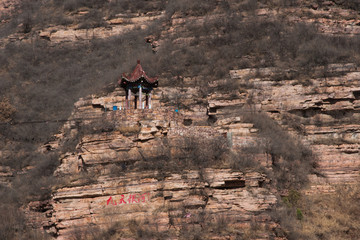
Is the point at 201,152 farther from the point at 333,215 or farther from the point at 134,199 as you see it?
the point at 333,215

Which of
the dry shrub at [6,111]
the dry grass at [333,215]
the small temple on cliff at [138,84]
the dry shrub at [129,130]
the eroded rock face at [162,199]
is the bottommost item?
the dry grass at [333,215]

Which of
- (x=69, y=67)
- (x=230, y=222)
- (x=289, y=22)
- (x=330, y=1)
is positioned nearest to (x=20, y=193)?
(x=230, y=222)

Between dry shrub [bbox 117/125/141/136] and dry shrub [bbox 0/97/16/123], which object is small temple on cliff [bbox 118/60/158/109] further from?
dry shrub [bbox 0/97/16/123]

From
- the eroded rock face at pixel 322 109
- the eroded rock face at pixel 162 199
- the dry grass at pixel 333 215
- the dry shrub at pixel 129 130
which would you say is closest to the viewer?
the eroded rock face at pixel 162 199

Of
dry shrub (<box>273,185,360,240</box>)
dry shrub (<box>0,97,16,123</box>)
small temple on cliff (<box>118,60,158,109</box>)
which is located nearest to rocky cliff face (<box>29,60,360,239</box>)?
dry shrub (<box>273,185,360,240</box>)

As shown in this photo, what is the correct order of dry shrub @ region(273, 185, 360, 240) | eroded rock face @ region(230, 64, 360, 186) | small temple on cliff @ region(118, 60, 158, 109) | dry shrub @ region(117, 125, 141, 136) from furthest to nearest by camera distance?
small temple on cliff @ region(118, 60, 158, 109), eroded rock face @ region(230, 64, 360, 186), dry shrub @ region(117, 125, 141, 136), dry shrub @ region(273, 185, 360, 240)

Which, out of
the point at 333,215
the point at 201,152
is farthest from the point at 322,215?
the point at 201,152

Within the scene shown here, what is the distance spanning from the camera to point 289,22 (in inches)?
1208

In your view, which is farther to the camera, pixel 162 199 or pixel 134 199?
pixel 134 199

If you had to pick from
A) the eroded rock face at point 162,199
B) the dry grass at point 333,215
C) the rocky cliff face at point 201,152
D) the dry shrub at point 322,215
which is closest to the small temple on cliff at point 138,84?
the rocky cliff face at point 201,152

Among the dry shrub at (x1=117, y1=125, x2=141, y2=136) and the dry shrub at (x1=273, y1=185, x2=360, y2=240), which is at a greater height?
the dry shrub at (x1=117, y1=125, x2=141, y2=136)

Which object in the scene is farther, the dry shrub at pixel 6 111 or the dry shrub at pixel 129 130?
the dry shrub at pixel 6 111

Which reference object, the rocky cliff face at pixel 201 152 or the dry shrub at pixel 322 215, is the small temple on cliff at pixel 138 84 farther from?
the dry shrub at pixel 322 215

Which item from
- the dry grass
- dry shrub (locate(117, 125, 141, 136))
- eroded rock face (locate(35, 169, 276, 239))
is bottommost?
the dry grass
